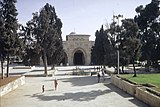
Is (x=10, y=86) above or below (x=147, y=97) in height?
above

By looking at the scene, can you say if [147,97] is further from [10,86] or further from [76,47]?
[76,47]

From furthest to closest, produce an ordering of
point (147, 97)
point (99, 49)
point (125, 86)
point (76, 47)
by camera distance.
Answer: point (76, 47)
point (99, 49)
point (125, 86)
point (147, 97)

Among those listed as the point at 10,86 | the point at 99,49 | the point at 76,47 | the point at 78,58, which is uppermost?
the point at 76,47

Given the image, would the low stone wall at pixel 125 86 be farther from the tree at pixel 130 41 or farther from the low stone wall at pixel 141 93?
the tree at pixel 130 41

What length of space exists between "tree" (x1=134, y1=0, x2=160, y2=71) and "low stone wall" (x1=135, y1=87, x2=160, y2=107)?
2535cm

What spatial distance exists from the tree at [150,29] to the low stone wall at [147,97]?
25349mm

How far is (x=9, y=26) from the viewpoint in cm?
3022

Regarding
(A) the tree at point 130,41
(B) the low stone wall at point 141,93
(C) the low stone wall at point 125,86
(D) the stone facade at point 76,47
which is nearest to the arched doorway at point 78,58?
(D) the stone facade at point 76,47

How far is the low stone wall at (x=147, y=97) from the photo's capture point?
15.6 m

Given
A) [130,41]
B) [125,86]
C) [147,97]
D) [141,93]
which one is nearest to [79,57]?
[130,41]

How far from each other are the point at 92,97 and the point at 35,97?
411 centimetres

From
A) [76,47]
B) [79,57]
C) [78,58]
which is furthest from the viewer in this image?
[79,57]

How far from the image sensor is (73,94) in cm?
2189

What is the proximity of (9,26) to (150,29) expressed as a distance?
23.3 metres
